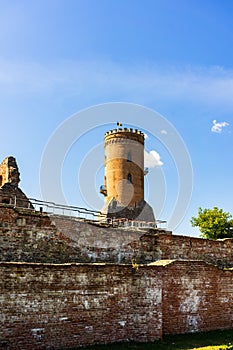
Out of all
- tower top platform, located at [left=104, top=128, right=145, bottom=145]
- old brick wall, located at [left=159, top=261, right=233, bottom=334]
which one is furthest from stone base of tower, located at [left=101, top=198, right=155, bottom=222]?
old brick wall, located at [left=159, top=261, right=233, bottom=334]

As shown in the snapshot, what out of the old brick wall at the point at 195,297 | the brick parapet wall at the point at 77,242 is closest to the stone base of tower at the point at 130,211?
the brick parapet wall at the point at 77,242

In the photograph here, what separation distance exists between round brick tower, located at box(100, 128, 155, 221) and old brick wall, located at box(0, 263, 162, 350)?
21272 millimetres

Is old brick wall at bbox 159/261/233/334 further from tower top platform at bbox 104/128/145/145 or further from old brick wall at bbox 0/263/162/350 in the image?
tower top platform at bbox 104/128/145/145

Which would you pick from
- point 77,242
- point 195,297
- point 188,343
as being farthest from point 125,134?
point 188,343

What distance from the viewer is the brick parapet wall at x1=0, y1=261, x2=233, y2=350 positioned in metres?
11.2

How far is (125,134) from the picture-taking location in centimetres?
3938

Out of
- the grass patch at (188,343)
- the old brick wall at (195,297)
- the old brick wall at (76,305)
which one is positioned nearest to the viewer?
the old brick wall at (76,305)

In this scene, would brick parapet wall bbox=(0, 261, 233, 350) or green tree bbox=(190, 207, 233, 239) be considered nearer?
brick parapet wall bbox=(0, 261, 233, 350)

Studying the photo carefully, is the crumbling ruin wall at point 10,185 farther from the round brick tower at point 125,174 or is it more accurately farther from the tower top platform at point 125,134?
the tower top platform at point 125,134

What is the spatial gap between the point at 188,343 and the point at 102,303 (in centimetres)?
358

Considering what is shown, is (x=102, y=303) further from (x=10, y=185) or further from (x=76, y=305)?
(x=10, y=185)

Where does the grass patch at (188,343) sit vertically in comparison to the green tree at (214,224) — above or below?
below

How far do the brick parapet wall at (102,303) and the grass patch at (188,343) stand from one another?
277 millimetres

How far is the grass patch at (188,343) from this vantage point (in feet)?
41.4
